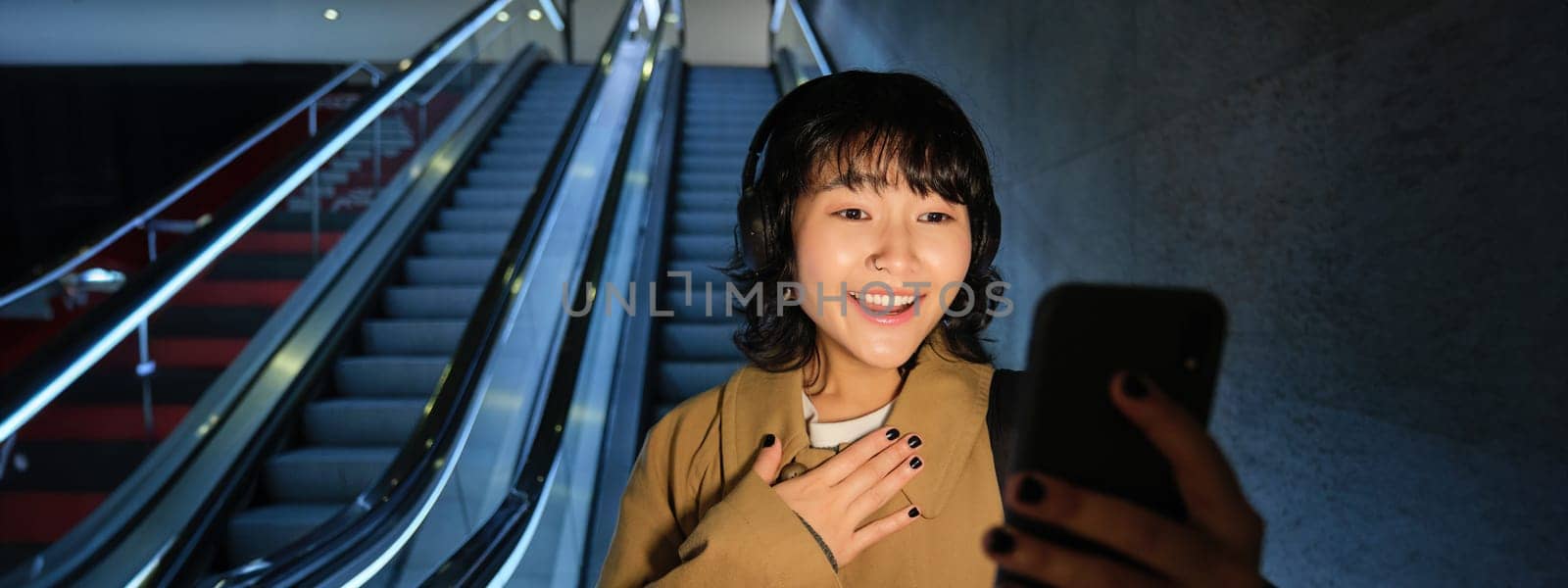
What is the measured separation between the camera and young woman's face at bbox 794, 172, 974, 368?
100 centimetres

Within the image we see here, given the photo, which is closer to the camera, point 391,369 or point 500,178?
point 391,369

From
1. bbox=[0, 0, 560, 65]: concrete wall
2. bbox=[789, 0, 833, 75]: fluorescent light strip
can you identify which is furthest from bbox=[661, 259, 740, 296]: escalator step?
bbox=[0, 0, 560, 65]: concrete wall

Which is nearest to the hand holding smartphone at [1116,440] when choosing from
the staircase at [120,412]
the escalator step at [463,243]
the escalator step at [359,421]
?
the escalator step at [359,421]

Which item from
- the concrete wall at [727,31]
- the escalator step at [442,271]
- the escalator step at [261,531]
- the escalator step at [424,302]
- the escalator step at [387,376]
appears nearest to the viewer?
the escalator step at [261,531]

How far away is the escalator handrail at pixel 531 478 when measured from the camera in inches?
86.7

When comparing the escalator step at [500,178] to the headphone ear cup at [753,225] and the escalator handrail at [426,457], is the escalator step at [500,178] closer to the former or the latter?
the escalator handrail at [426,457]

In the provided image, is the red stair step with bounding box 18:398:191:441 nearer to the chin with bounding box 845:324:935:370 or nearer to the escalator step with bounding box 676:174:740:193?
the escalator step with bounding box 676:174:740:193

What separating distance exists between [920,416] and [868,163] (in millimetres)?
292

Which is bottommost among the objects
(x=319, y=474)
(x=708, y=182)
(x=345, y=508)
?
(x=319, y=474)

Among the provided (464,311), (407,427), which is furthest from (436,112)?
(407,427)

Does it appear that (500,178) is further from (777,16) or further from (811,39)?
(777,16)

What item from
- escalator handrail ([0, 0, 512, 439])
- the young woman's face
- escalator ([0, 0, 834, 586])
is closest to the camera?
the young woman's face

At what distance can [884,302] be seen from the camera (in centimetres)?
100

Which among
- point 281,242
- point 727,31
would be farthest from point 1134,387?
point 727,31
